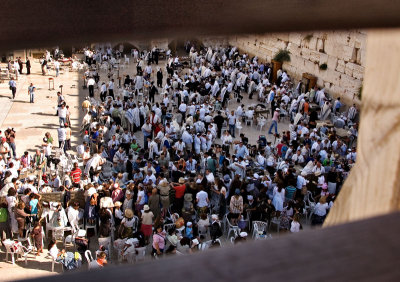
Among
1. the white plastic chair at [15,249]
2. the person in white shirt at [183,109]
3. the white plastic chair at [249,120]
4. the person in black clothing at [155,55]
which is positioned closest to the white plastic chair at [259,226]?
the white plastic chair at [15,249]

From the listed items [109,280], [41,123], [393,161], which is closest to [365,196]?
[393,161]

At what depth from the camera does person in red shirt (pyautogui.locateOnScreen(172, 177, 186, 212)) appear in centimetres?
938

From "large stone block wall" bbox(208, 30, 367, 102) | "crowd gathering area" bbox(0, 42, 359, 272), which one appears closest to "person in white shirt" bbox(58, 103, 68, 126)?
"crowd gathering area" bbox(0, 42, 359, 272)

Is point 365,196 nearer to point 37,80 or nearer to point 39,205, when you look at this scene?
point 39,205

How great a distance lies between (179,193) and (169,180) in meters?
1.50

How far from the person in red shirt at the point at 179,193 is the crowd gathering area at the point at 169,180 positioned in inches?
0.8

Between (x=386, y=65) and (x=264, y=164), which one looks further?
(x=264, y=164)

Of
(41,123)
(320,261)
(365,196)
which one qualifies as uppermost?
(320,261)

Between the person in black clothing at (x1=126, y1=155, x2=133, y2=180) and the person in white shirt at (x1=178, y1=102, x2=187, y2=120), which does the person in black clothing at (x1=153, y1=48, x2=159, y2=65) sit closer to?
the person in white shirt at (x1=178, y1=102, x2=187, y2=120)

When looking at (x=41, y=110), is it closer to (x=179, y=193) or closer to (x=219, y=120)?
(x=219, y=120)

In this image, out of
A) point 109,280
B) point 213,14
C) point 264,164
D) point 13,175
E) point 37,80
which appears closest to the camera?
point 109,280

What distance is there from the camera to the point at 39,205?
8.82 metres

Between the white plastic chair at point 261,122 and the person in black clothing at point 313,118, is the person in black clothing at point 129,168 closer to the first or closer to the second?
the white plastic chair at point 261,122

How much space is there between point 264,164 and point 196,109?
400 cm
